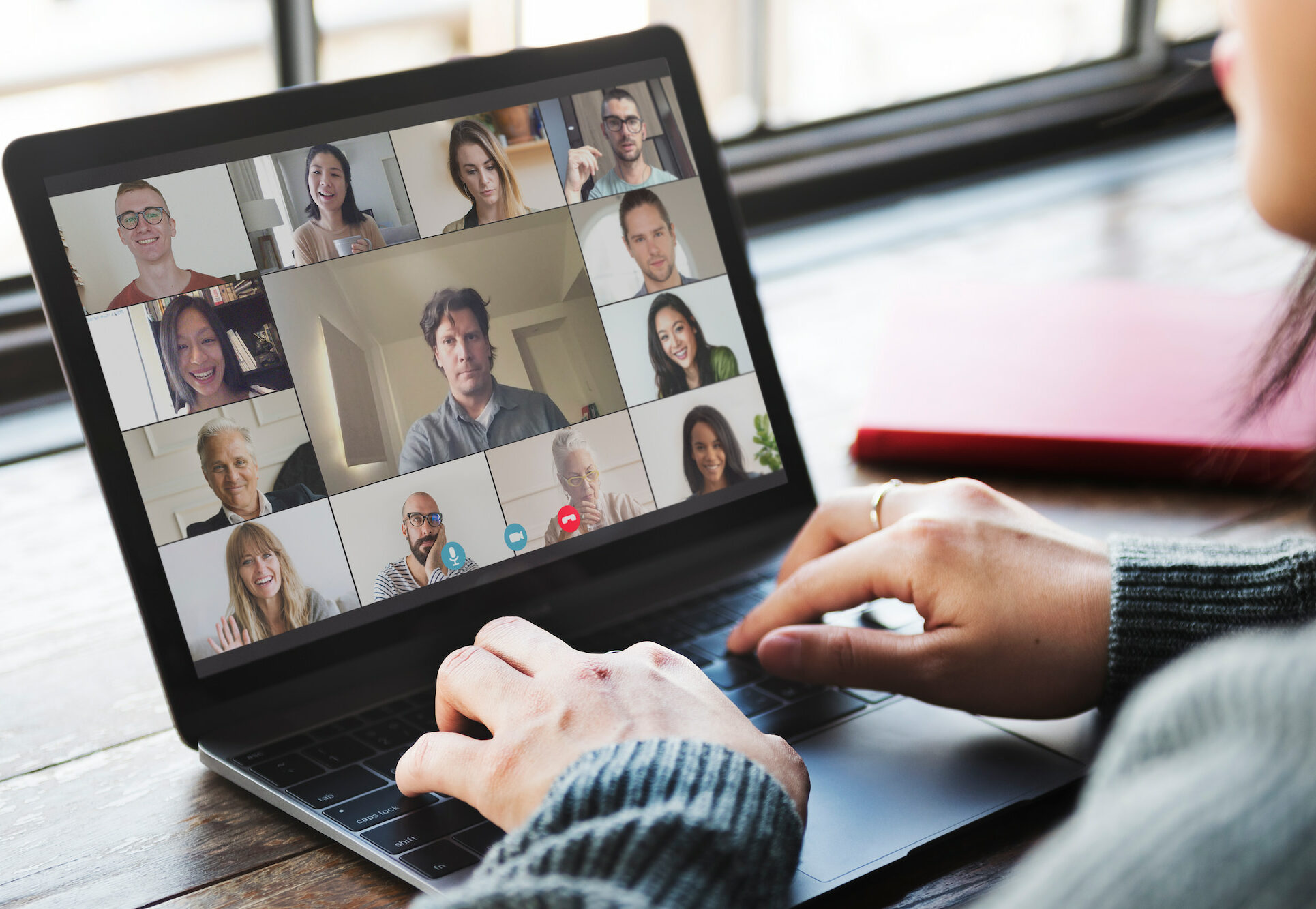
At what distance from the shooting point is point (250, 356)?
601 mm

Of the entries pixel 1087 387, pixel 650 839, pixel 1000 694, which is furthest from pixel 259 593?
pixel 1087 387

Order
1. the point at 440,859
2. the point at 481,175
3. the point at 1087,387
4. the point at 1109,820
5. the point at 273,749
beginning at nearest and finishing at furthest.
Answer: the point at 1109,820, the point at 440,859, the point at 273,749, the point at 481,175, the point at 1087,387

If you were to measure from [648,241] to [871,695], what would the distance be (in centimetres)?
34

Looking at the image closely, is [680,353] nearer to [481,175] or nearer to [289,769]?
[481,175]

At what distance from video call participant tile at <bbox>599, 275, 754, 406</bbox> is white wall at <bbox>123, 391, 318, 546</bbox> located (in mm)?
213

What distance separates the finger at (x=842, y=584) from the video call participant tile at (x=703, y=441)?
0.36ft

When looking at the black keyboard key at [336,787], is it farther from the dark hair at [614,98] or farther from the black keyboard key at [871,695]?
the dark hair at [614,98]

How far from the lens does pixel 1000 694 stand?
55cm

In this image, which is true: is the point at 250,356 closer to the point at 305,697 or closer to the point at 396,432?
the point at 396,432

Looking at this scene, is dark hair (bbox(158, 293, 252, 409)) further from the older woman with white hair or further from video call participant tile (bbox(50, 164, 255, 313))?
the older woman with white hair

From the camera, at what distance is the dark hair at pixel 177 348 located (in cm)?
59

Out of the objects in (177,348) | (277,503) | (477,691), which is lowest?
(477,691)

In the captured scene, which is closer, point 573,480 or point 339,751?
point 339,751

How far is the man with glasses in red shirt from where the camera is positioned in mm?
589
